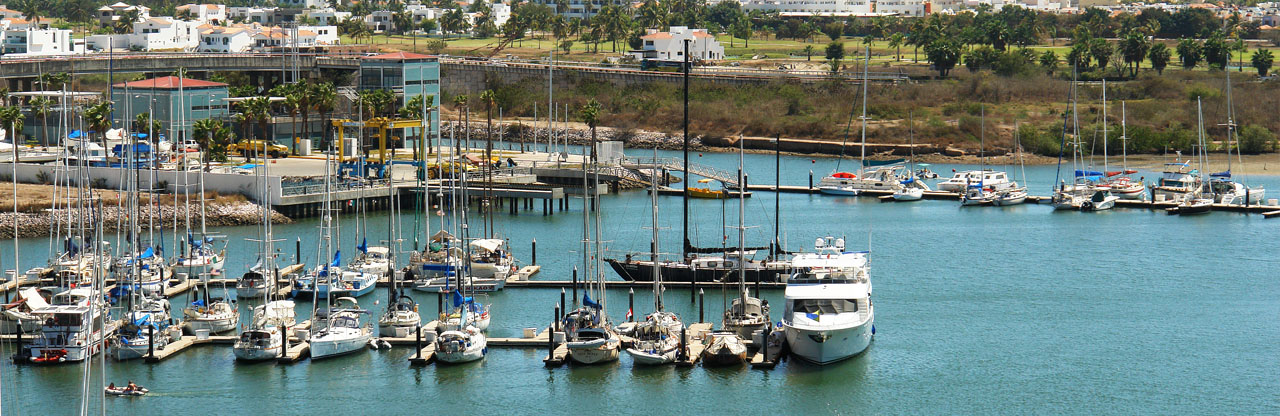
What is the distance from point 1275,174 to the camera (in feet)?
382

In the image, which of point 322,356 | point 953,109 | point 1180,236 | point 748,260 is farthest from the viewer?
point 953,109

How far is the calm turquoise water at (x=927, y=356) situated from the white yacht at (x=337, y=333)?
560 mm

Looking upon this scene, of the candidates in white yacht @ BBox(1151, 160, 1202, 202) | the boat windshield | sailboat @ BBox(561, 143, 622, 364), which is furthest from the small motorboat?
white yacht @ BBox(1151, 160, 1202, 202)

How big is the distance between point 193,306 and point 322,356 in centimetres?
698

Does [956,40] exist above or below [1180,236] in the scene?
above

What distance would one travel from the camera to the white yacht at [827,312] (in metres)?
52.5

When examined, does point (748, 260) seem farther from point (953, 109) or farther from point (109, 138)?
point (953, 109)

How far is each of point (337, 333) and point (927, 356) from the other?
19982mm

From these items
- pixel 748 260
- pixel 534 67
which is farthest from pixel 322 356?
pixel 534 67

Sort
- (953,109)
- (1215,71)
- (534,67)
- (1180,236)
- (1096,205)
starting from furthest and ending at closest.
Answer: (534,67) < (1215,71) < (953,109) < (1096,205) < (1180,236)

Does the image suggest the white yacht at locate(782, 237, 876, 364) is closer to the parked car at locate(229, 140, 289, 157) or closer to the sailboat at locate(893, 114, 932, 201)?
the sailboat at locate(893, 114, 932, 201)

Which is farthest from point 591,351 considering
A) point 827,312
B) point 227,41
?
point 227,41

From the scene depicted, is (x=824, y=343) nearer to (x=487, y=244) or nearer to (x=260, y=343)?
(x=260, y=343)

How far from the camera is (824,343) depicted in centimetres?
5228
